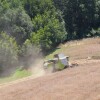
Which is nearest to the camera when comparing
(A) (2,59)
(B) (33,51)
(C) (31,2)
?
(A) (2,59)

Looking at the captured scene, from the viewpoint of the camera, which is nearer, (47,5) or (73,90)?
(73,90)

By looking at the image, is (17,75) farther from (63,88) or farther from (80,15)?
(80,15)

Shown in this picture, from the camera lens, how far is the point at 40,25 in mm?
49375

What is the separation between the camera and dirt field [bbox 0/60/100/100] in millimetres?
22156

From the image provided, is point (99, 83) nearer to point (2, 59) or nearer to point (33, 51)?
point (2, 59)

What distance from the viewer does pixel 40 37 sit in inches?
1843

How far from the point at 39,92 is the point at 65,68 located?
9.53 metres

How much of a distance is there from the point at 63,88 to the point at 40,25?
86.1ft

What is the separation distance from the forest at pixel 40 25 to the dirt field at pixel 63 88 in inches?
522

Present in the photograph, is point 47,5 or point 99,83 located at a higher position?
point 47,5

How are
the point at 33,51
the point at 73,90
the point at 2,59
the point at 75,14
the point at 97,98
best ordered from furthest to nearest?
1. the point at 75,14
2. the point at 33,51
3. the point at 2,59
4. the point at 73,90
5. the point at 97,98


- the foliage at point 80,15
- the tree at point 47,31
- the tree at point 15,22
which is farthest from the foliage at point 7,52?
the foliage at point 80,15

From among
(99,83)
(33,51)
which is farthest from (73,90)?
(33,51)

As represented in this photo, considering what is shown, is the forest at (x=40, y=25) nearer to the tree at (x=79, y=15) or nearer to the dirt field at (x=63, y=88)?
the tree at (x=79, y=15)
